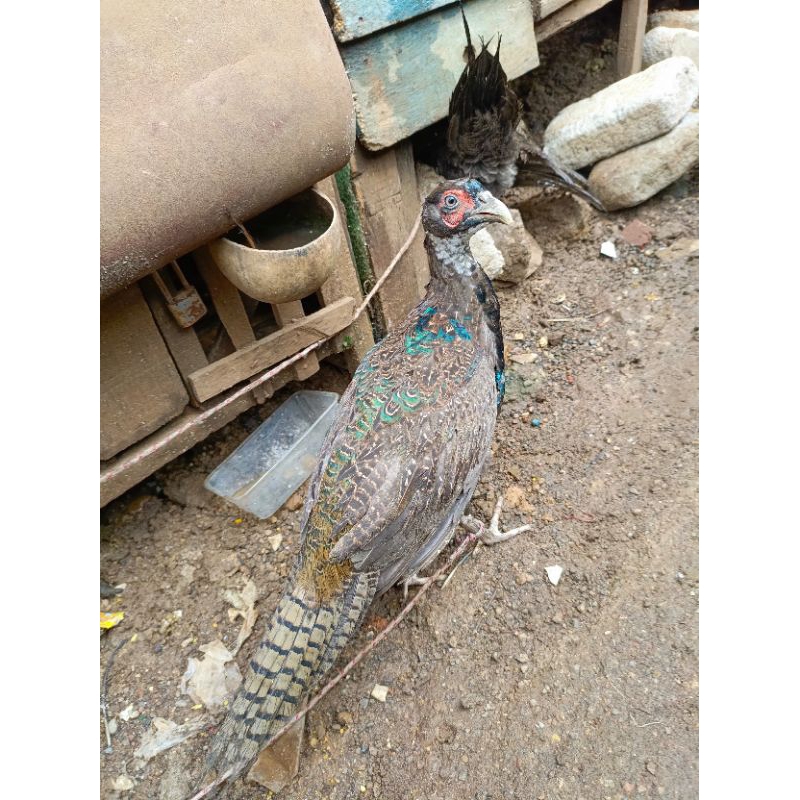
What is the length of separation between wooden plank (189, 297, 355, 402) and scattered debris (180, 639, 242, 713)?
3.73 feet

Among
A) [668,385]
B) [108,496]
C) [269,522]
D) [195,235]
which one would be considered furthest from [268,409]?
[668,385]

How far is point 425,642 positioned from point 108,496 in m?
1.55

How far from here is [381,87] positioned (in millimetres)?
3037

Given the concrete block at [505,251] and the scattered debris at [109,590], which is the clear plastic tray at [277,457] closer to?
the scattered debris at [109,590]

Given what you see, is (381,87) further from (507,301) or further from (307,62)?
(507,301)

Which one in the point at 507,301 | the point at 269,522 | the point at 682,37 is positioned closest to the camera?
the point at 269,522

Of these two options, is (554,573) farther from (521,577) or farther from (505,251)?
(505,251)

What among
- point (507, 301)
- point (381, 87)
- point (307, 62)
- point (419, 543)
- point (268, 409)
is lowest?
point (507, 301)

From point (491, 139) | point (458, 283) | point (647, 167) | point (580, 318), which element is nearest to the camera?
point (458, 283)

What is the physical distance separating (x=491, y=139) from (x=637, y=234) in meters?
1.45

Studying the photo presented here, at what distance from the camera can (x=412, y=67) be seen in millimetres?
3135

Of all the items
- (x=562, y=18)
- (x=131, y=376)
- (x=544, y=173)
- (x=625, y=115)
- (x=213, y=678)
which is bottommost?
(x=213, y=678)

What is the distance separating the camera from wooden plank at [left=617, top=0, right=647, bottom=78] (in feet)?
15.3

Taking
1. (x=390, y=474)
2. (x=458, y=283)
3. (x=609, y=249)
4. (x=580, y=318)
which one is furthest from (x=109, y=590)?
(x=609, y=249)
